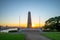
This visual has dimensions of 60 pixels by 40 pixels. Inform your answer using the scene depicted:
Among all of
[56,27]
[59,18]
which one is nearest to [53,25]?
[56,27]

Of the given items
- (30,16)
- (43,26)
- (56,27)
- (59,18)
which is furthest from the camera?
(30,16)

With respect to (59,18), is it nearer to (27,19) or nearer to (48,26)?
(48,26)

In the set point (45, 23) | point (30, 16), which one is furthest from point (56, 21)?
point (30, 16)

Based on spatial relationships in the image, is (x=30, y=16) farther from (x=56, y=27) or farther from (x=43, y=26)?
(x=56, y=27)

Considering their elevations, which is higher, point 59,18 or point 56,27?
point 59,18

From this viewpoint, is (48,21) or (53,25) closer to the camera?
(53,25)

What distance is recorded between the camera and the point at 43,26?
27.3 meters

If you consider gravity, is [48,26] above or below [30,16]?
below

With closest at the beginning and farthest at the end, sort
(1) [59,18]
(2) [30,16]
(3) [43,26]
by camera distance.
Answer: (1) [59,18], (3) [43,26], (2) [30,16]

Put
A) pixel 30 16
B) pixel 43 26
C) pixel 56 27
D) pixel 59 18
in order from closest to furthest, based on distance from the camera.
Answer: pixel 56 27, pixel 59 18, pixel 43 26, pixel 30 16

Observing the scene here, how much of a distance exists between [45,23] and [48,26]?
6.62 feet

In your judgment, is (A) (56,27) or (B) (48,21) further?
(B) (48,21)

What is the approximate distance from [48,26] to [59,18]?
263cm

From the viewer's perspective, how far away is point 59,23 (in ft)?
81.1
